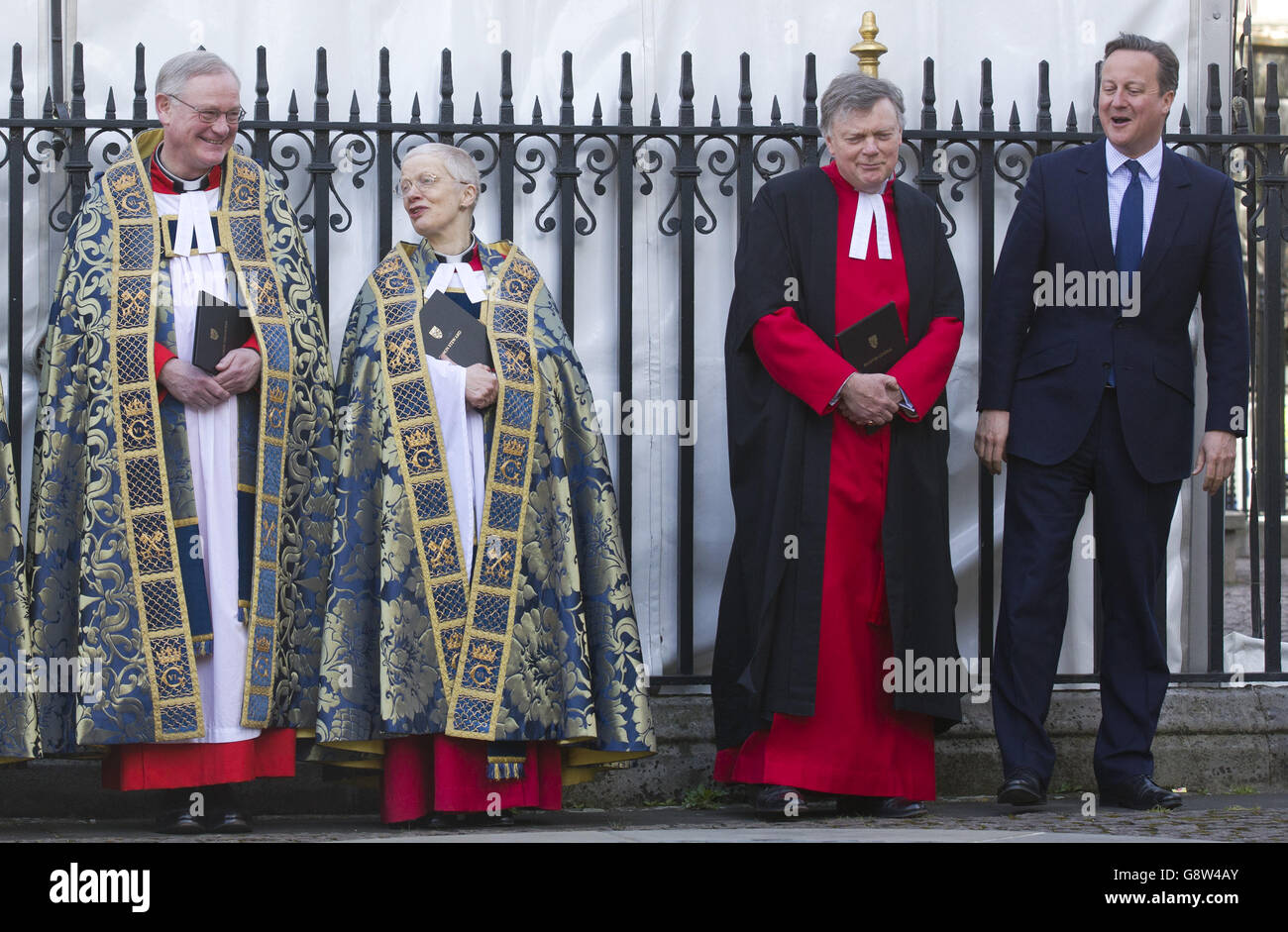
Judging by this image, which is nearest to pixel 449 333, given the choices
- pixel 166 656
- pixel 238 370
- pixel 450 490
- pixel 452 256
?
pixel 452 256

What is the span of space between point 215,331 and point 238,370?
0.15 m

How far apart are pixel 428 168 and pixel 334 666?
1.52 m

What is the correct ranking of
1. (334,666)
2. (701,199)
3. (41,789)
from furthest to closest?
(701,199)
(41,789)
(334,666)

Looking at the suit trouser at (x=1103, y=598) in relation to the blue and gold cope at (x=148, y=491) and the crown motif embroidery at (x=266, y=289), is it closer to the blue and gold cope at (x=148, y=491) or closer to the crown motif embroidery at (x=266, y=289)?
the blue and gold cope at (x=148, y=491)

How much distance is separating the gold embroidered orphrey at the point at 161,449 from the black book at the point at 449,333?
42cm

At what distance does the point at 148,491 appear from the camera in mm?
5582

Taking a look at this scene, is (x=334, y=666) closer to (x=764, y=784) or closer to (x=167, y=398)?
(x=167, y=398)

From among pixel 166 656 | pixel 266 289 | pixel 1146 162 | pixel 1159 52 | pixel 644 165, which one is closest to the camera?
pixel 166 656

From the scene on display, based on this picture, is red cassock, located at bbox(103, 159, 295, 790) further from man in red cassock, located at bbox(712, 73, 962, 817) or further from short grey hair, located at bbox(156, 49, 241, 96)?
man in red cassock, located at bbox(712, 73, 962, 817)

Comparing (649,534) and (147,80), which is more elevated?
(147,80)

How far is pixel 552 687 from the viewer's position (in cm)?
575

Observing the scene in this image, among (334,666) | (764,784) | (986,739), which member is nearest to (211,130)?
(334,666)

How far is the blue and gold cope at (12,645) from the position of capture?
5.44 metres

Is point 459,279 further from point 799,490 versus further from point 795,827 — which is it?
point 795,827
